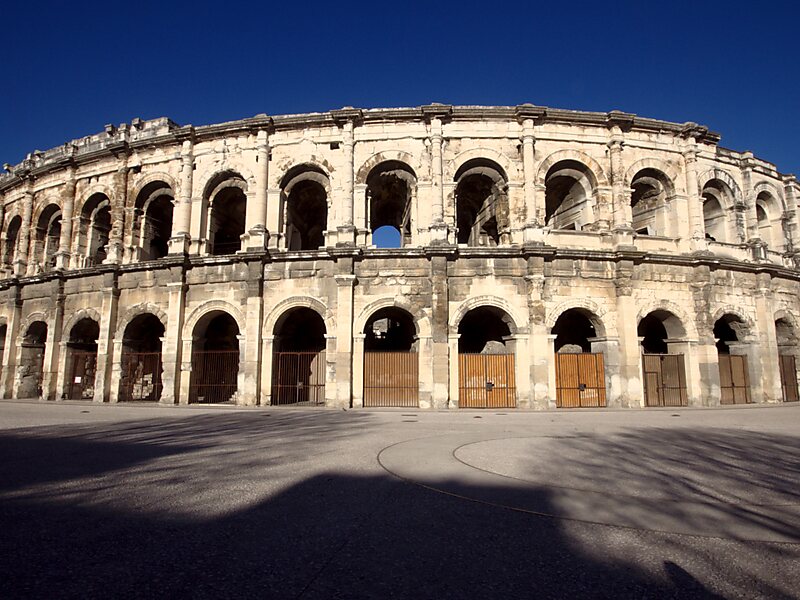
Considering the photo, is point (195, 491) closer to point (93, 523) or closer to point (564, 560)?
point (93, 523)

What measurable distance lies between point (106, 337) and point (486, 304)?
13.8 metres

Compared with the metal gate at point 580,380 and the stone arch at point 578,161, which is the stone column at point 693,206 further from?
the metal gate at point 580,380

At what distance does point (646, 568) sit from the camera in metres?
2.84

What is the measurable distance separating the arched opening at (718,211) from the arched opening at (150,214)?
21170 millimetres

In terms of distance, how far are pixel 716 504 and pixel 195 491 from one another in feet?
16.4

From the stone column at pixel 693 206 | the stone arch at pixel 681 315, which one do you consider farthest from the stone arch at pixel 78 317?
the stone column at pixel 693 206

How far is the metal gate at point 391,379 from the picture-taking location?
48.2ft

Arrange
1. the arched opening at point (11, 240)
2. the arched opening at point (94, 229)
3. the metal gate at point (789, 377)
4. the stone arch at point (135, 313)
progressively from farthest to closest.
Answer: the arched opening at point (11, 240), the arched opening at point (94, 229), the metal gate at point (789, 377), the stone arch at point (135, 313)

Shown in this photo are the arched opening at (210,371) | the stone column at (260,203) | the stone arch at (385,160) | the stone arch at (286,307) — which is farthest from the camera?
the arched opening at (210,371)

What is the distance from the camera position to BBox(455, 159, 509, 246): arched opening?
1608cm

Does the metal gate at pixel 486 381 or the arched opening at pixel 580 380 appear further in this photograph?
the arched opening at pixel 580 380

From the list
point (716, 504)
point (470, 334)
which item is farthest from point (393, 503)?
point (470, 334)

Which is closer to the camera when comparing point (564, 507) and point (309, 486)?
point (564, 507)

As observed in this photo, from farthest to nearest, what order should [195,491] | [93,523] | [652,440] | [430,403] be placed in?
[430,403]
[652,440]
[195,491]
[93,523]
